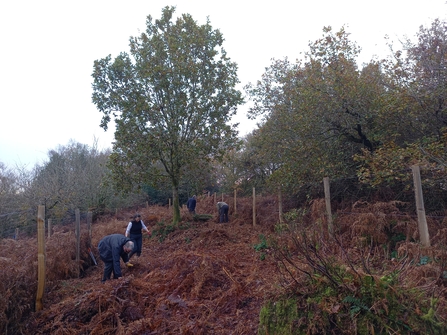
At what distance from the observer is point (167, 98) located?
1428cm

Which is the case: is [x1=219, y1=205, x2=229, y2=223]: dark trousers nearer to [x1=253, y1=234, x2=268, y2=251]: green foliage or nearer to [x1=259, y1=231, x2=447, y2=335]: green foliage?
[x1=253, y1=234, x2=268, y2=251]: green foliage

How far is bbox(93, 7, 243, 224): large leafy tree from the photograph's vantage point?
14.0 metres

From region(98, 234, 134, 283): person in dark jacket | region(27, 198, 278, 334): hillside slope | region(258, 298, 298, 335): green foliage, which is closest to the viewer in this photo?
region(258, 298, 298, 335): green foliage

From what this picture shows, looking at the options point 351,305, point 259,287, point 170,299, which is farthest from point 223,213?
point 351,305

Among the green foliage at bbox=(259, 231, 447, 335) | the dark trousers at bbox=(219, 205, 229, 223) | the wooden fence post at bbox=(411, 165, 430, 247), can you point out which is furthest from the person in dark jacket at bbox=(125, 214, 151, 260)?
the green foliage at bbox=(259, 231, 447, 335)

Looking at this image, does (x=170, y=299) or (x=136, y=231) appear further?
(x=136, y=231)

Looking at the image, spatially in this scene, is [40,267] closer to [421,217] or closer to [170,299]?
[170,299]

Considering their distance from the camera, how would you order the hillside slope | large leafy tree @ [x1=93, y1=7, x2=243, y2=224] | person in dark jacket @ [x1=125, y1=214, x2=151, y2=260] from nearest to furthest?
the hillside slope < person in dark jacket @ [x1=125, y1=214, x2=151, y2=260] < large leafy tree @ [x1=93, y1=7, x2=243, y2=224]

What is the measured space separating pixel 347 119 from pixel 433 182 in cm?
387

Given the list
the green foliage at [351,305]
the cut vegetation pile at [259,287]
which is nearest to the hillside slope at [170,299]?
the cut vegetation pile at [259,287]

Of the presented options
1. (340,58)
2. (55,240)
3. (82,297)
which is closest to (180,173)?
(55,240)

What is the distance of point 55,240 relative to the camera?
9.32m

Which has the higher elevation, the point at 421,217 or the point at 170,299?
the point at 421,217

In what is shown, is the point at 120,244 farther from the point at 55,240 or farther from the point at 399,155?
the point at 399,155
